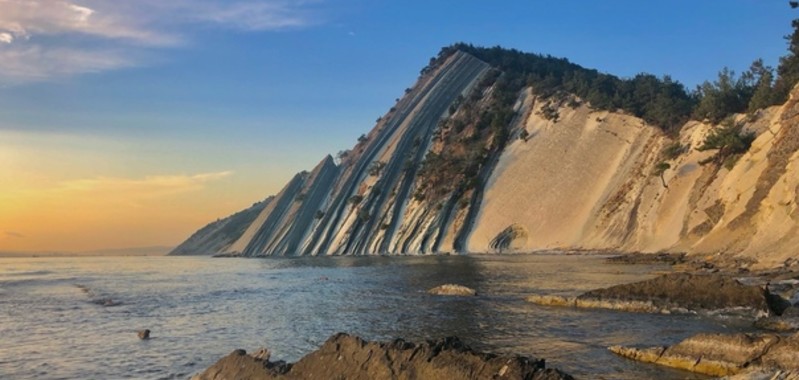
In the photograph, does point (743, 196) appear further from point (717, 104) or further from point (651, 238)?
point (717, 104)

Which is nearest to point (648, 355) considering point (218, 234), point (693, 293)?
point (693, 293)

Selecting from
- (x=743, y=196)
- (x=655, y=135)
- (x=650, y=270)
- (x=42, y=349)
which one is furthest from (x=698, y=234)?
(x=42, y=349)

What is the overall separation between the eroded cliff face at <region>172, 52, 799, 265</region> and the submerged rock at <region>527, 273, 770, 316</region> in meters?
12.4

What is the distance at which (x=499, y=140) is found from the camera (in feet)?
276

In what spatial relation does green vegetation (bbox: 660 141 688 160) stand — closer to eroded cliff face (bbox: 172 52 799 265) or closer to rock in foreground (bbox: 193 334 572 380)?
eroded cliff face (bbox: 172 52 799 265)

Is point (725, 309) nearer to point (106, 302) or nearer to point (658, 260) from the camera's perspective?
point (658, 260)

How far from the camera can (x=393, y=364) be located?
830cm

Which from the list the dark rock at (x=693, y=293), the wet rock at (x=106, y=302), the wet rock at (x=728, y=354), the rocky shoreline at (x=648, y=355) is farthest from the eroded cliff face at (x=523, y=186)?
the wet rock at (x=106, y=302)

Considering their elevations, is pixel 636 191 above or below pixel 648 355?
above

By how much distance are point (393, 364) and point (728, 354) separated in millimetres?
6040

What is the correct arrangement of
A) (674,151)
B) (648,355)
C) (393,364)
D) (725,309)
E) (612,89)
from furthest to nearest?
(612,89) → (674,151) → (725,309) → (648,355) → (393,364)

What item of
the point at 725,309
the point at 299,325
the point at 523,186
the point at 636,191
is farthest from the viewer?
the point at 523,186

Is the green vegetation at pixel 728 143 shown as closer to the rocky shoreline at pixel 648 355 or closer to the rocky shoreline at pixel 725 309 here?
the rocky shoreline at pixel 725 309

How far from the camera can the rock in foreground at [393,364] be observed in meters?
7.31
